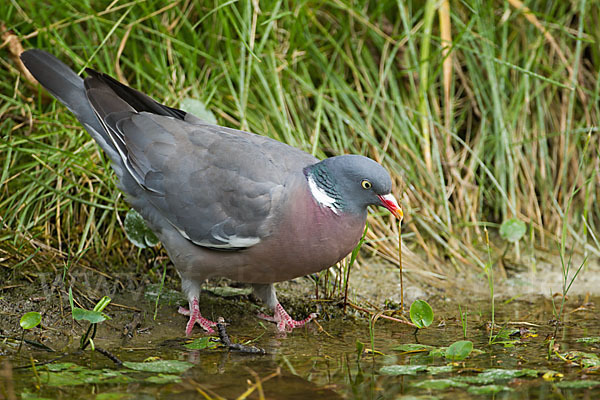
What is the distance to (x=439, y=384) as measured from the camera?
2486mm

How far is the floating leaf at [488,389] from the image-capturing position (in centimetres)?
241

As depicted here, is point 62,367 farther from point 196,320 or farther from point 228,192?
point 228,192

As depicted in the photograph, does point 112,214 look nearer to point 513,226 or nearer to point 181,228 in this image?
point 181,228

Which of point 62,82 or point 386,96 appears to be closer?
point 62,82

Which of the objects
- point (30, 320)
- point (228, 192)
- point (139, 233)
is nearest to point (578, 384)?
point (228, 192)

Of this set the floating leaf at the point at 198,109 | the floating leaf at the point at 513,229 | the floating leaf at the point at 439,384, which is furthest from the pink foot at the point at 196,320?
the floating leaf at the point at 513,229

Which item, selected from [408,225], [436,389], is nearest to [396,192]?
[408,225]

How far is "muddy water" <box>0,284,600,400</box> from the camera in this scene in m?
2.44

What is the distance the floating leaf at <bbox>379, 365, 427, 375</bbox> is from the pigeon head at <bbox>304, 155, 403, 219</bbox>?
0.74 metres

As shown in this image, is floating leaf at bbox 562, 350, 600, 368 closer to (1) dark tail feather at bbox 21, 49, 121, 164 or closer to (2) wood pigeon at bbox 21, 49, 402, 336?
(2) wood pigeon at bbox 21, 49, 402, 336

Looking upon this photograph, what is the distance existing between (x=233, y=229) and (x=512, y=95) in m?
2.63

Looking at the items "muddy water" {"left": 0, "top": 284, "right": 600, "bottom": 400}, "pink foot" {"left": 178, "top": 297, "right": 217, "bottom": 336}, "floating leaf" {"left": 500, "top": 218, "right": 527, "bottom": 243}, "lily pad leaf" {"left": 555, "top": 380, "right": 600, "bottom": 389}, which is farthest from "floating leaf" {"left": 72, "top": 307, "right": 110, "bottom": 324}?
"floating leaf" {"left": 500, "top": 218, "right": 527, "bottom": 243}

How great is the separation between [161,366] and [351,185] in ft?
3.74

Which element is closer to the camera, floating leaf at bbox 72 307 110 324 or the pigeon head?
floating leaf at bbox 72 307 110 324
